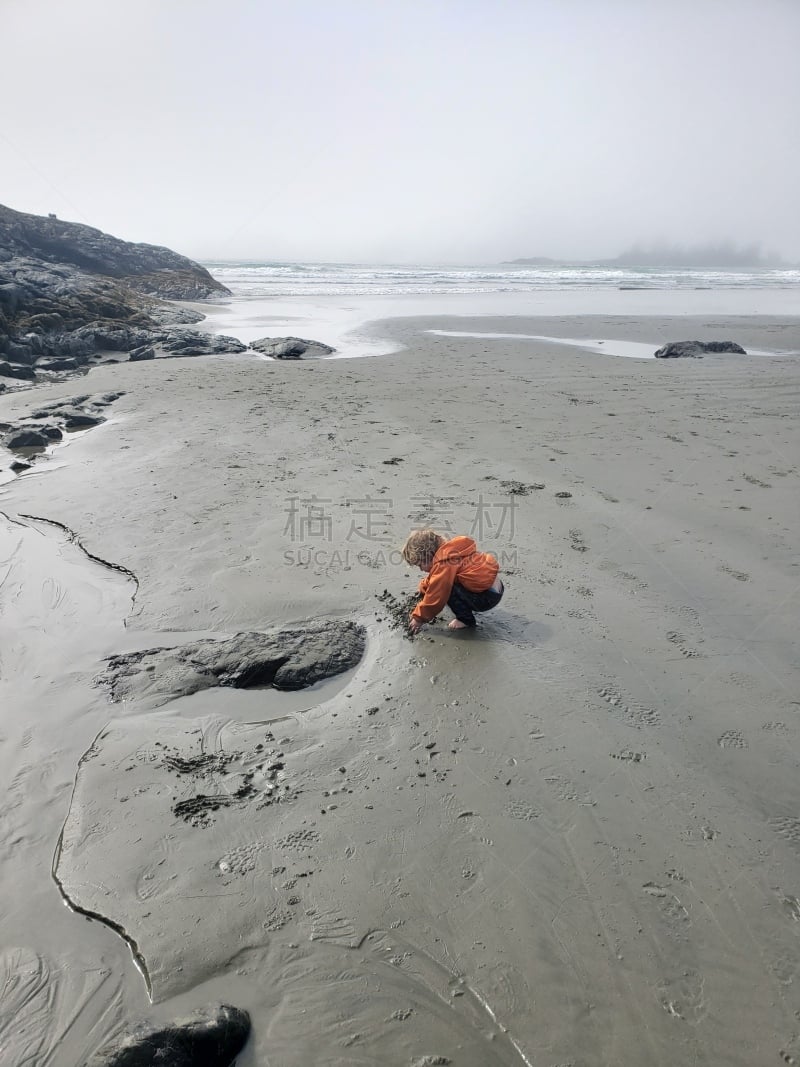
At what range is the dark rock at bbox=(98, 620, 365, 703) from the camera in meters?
3.38

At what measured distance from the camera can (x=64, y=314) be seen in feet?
52.6

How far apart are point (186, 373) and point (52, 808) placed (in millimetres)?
10378

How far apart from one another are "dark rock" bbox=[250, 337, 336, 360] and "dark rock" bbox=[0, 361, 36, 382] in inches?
188

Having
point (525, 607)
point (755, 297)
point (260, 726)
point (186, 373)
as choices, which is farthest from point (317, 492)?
point (755, 297)

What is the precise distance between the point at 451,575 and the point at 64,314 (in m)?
16.4

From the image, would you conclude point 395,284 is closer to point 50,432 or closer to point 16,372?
point 16,372

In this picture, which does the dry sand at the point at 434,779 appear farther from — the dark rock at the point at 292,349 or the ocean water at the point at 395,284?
the ocean water at the point at 395,284

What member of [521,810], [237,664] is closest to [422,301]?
[237,664]

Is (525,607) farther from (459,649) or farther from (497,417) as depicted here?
(497,417)

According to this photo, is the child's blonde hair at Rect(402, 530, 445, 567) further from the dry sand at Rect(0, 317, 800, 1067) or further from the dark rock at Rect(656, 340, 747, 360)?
the dark rock at Rect(656, 340, 747, 360)

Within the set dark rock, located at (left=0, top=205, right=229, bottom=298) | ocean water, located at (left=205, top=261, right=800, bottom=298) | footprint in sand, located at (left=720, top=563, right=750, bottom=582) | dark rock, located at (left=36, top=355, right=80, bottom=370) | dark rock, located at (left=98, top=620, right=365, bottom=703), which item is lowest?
dark rock, located at (left=98, top=620, right=365, bottom=703)

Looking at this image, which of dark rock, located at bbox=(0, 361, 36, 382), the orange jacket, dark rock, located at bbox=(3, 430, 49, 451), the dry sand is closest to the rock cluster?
dark rock, located at bbox=(3, 430, 49, 451)

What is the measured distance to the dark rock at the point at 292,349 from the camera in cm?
1393

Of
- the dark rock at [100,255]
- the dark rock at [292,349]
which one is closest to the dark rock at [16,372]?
the dark rock at [292,349]
